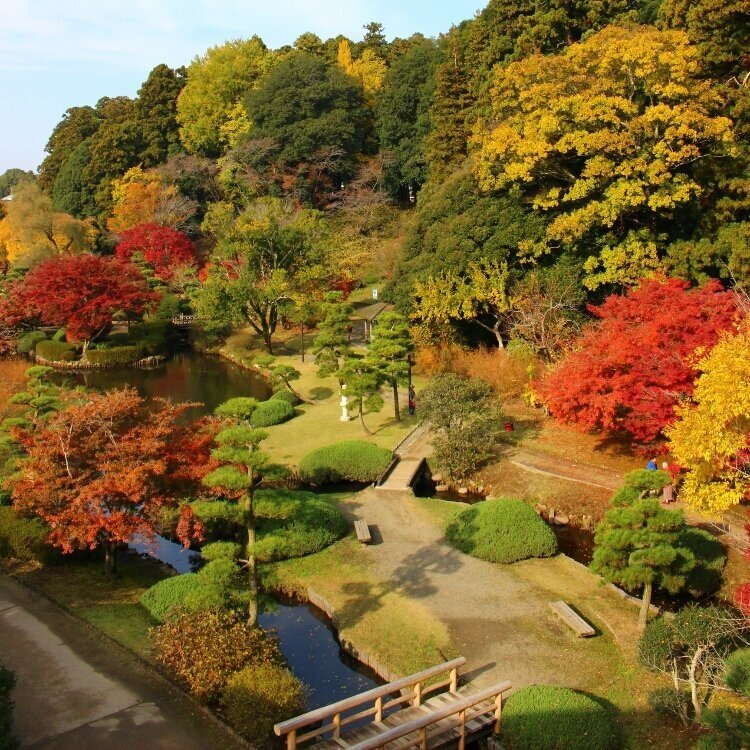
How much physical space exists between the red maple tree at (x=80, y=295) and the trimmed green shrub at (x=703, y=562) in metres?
31.6

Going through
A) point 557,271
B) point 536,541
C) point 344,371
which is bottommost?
point 536,541

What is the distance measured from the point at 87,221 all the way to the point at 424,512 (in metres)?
48.7

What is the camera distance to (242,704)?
38.0 ft

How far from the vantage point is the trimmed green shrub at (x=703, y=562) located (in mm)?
15992

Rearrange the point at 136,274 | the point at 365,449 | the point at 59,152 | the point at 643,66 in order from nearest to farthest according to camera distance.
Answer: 1. the point at 365,449
2. the point at 643,66
3. the point at 136,274
4. the point at 59,152

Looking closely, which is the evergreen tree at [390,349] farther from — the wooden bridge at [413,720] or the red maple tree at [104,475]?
the wooden bridge at [413,720]

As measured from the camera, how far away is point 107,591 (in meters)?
16.2

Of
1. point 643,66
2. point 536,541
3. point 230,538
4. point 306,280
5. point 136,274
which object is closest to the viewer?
point 536,541

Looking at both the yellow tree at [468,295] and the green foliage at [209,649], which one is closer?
the green foliage at [209,649]

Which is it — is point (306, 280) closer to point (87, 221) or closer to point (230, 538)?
point (230, 538)

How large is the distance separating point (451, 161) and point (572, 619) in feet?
108

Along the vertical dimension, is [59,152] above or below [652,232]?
above

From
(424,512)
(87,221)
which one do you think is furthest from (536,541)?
(87,221)

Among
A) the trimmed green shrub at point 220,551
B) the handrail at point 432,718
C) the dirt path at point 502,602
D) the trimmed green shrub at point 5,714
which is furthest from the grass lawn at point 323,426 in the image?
the trimmed green shrub at point 5,714
